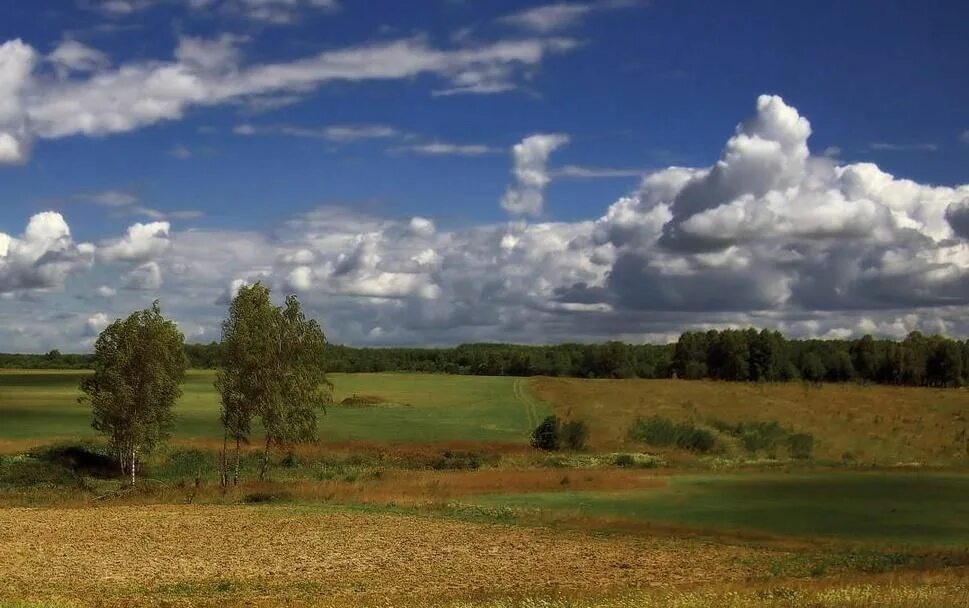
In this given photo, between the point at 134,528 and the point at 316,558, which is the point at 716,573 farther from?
the point at 134,528

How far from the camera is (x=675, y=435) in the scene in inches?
3374

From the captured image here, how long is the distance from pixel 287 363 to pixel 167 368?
9.72 metres

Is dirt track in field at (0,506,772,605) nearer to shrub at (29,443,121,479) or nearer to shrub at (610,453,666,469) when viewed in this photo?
shrub at (29,443,121,479)

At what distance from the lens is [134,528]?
124 ft

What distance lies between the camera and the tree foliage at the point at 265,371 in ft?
186

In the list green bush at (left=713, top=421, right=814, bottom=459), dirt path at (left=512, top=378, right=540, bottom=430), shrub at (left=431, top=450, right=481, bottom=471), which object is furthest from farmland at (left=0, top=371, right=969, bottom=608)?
dirt path at (left=512, top=378, right=540, bottom=430)

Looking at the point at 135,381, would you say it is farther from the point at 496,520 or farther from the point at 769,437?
the point at 769,437

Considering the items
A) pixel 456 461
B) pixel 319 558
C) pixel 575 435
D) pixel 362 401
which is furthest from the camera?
pixel 362 401

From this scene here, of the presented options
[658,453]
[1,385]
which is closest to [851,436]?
[658,453]

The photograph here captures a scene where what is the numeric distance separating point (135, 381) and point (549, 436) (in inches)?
1341

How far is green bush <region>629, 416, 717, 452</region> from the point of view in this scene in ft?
275

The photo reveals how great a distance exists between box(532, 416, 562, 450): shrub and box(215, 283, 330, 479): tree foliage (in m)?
25.9

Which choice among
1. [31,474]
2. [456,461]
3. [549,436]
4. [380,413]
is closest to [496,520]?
[456,461]

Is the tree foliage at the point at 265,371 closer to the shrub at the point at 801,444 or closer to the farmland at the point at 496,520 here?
the farmland at the point at 496,520
